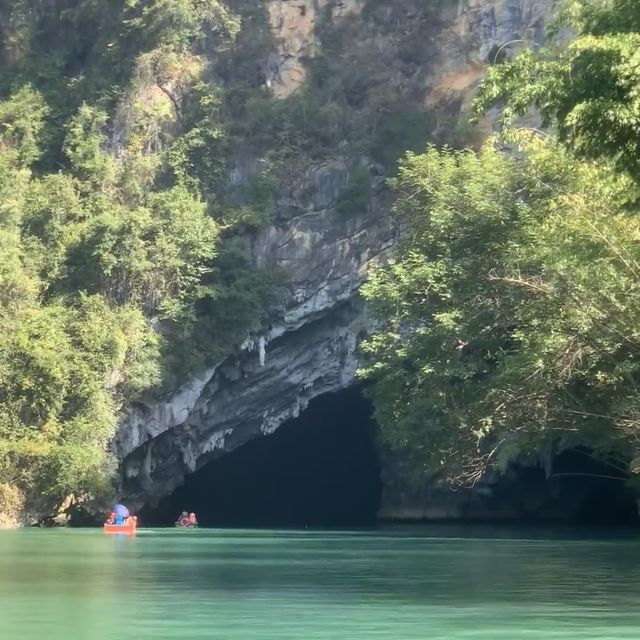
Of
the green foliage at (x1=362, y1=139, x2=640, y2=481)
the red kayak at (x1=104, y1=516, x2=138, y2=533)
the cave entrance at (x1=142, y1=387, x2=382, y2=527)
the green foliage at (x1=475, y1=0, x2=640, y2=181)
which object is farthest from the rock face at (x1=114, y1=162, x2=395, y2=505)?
the green foliage at (x1=475, y1=0, x2=640, y2=181)

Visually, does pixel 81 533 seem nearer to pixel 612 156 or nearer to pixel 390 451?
pixel 390 451

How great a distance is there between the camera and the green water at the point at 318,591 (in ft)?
30.7

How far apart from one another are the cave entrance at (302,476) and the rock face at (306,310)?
3024mm

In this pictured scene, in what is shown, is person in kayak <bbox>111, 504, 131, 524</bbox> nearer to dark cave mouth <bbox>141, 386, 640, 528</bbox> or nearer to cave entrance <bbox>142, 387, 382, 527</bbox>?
dark cave mouth <bbox>141, 386, 640, 528</bbox>

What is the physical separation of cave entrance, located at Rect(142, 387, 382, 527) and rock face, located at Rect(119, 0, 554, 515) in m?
3.02

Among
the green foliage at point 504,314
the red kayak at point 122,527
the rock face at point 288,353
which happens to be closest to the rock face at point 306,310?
the rock face at point 288,353

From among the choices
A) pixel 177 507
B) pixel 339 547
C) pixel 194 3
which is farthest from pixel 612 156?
pixel 177 507

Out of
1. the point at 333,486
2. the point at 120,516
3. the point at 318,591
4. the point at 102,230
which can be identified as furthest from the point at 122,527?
the point at 333,486

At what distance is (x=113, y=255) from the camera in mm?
31891

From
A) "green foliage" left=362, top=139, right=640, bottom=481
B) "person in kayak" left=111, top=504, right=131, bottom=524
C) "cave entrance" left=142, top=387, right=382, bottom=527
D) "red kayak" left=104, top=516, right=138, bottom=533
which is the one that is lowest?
"red kayak" left=104, top=516, right=138, bottom=533

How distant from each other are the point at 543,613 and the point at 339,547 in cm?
1046

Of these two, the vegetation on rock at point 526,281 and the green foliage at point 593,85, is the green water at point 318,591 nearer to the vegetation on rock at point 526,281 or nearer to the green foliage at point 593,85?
the vegetation on rock at point 526,281

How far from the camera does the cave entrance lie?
39.4 metres

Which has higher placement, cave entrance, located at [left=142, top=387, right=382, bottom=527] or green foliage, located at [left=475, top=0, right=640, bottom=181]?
green foliage, located at [left=475, top=0, right=640, bottom=181]
